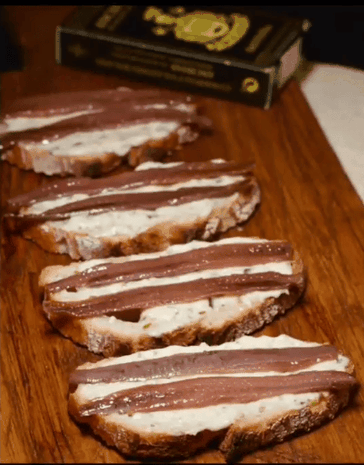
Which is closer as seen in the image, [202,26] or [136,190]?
[136,190]

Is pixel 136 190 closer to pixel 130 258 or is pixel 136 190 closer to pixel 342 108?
pixel 130 258

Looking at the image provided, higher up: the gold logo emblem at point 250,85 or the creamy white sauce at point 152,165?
the gold logo emblem at point 250,85

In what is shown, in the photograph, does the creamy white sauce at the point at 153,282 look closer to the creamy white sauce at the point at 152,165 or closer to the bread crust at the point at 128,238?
the bread crust at the point at 128,238

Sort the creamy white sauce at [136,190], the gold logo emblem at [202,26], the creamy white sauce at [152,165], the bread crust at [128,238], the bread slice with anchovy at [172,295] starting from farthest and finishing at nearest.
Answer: the gold logo emblem at [202,26] → the creamy white sauce at [152,165] → the creamy white sauce at [136,190] → the bread crust at [128,238] → the bread slice with anchovy at [172,295]

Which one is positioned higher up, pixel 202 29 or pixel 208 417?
pixel 202 29

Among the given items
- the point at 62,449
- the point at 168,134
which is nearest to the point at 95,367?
the point at 62,449

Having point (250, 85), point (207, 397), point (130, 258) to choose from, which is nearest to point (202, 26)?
point (250, 85)

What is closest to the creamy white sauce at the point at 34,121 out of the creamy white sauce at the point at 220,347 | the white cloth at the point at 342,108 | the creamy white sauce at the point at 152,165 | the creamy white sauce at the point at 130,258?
the creamy white sauce at the point at 152,165
